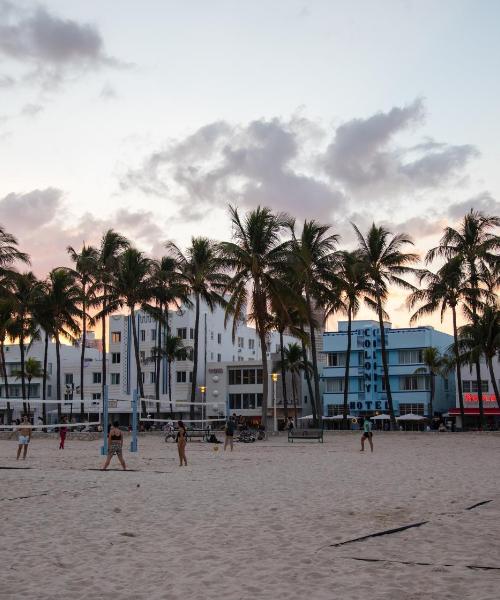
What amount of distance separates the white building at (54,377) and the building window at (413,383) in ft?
108

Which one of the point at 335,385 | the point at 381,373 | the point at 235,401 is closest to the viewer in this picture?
the point at 381,373

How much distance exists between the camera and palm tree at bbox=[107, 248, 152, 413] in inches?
2373

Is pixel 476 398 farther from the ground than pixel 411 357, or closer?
closer

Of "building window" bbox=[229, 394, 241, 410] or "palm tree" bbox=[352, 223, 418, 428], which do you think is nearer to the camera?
"palm tree" bbox=[352, 223, 418, 428]

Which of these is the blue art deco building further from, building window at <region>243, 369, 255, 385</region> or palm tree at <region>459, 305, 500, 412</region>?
palm tree at <region>459, 305, 500, 412</region>

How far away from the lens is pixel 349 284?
57.9 meters

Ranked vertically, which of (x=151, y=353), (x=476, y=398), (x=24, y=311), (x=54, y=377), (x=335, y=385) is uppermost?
(x=24, y=311)

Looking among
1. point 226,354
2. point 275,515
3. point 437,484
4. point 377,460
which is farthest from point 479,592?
point 226,354

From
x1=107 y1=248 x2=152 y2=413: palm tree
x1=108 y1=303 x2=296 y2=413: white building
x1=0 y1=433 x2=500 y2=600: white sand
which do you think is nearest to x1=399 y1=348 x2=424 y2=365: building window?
x1=108 y1=303 x2=296 y2=413: white building

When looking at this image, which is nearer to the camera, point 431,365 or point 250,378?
point 431,365

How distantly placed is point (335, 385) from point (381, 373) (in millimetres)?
5450

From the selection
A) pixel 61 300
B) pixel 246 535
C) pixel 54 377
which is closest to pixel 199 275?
pixel 61 300

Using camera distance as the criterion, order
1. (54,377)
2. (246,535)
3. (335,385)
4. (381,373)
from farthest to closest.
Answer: (54,377) → (335,385) → (381,373) → (246,535)

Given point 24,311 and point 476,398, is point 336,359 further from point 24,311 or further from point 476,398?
point 24,311
